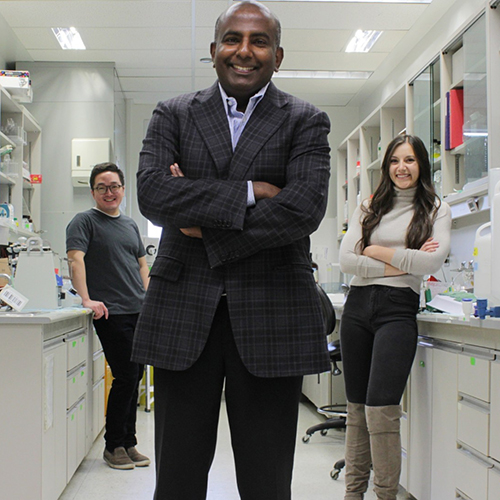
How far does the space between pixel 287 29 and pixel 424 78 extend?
1293mm

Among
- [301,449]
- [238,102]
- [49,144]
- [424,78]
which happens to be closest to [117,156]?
[49,144]

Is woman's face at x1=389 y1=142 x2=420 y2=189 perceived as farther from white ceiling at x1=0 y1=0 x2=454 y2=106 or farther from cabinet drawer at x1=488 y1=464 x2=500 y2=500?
white ceiling at x1=0 y1=0 x2=454 y2=106

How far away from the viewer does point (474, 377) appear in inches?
75.9

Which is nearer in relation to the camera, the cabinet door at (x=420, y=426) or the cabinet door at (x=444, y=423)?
the cabinet door at (x=444, y=423)

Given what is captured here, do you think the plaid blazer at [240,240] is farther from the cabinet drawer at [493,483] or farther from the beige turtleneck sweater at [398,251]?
the beige turtleneck sweater at [398,251]

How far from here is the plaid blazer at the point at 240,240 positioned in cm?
110

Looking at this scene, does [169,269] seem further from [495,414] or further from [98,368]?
[98,368]

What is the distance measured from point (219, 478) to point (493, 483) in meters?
1.40

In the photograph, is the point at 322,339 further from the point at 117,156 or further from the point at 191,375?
the point at 117,156

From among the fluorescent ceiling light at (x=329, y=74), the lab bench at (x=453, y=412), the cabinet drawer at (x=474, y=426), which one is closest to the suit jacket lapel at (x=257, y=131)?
the lab bench at (x=453, y=412)

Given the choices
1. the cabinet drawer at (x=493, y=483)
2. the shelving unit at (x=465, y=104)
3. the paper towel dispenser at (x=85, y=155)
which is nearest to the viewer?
the cabinet drawer at (x=493, y=483)

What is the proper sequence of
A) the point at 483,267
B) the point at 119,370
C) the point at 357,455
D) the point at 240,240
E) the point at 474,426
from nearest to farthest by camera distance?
the point at 240,240, the point at 474,426, the point at 483,267, the point at 357,455, the point at 119,370

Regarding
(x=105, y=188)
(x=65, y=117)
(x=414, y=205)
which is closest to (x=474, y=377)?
(x=414, y=205)

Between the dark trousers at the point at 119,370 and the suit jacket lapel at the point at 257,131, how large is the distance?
1999 mm
